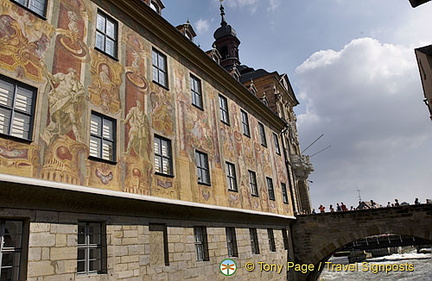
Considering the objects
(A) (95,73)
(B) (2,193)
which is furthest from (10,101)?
(A) (95,73)

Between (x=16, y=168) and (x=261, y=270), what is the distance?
35.7ft

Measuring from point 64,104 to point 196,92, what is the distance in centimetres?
651

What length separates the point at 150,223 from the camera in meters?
8.80

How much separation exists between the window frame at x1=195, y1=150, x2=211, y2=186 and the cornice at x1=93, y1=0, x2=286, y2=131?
3.87m

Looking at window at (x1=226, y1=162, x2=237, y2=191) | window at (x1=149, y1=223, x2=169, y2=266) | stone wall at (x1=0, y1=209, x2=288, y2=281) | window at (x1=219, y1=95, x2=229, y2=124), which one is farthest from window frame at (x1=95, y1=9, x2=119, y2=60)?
window at (x1=226, y1=162, x2=237, y2=191)

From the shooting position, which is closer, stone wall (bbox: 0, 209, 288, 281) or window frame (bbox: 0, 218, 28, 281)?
window frame (bbox: 0, 218, 28, 281)

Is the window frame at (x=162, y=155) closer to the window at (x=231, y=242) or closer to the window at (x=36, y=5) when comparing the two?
the window at (x=231, y=242)

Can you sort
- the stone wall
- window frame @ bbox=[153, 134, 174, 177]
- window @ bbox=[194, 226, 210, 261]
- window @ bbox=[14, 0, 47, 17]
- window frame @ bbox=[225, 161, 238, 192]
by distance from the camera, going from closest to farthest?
the stone wall
window @ bbox=[14, 0, 47, 17]
window frame @ bbox=[153, 134, 174, 177]
window @ bbox=[194, 226, 210, 261]
window frame @ bbox=[225, 161, 238, 192]

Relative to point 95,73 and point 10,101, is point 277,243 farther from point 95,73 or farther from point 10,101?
point 10,101

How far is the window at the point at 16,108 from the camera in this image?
6184mm

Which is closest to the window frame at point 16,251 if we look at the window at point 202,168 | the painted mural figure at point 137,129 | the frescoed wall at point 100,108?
the frescoed wall at point 100,108

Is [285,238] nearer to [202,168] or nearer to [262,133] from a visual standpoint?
[262,133]

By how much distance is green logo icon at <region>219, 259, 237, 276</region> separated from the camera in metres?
11.2

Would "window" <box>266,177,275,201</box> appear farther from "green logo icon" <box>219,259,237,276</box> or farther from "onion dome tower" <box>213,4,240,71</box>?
"onion dome tower" <box>213,4,240,71</box>
